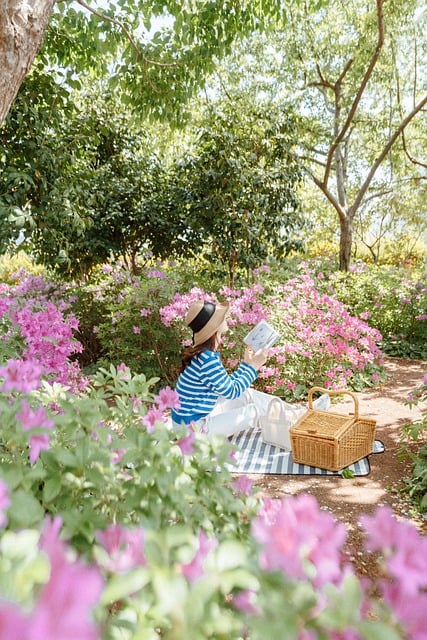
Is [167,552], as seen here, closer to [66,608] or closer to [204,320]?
[66,608]

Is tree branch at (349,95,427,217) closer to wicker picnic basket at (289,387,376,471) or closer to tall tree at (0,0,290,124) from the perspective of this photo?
tall tree at (0,0,290,124)

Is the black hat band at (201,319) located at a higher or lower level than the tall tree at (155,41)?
lower

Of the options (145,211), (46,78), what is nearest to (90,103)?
(145,211)

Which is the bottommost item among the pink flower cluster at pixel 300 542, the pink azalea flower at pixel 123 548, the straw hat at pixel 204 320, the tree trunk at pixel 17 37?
the straw hat at pixel 204 320

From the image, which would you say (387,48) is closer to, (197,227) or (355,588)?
(197,227)

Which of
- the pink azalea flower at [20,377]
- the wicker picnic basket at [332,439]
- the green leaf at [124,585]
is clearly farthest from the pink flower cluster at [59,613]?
the wicker picnic basket at [332,439]

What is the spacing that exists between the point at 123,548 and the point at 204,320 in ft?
8.98

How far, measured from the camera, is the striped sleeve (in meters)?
3.41

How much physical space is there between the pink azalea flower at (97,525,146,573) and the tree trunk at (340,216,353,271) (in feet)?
31.3

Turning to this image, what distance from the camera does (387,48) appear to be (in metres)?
9.58

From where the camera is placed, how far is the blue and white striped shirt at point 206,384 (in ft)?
11.2

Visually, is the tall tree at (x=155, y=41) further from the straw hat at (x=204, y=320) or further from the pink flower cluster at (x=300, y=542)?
the pink flower cluster at (x=300, y=542)

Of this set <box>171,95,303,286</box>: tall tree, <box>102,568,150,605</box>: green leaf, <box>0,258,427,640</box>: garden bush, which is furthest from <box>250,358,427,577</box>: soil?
<box>171,95,303,286</box>: tall tree

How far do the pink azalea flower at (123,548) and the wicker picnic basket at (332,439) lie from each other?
10.5 ft
